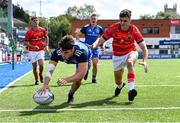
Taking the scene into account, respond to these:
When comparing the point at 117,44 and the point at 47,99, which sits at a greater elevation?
the point at 117,44

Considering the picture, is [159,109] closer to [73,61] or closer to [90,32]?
[73,61]

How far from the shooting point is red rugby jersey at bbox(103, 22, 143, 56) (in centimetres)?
1029

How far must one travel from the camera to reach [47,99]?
8.58 m

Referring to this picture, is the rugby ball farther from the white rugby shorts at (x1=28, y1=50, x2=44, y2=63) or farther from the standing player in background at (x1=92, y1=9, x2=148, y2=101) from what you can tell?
the white rugby shorts at (x1=28, y1=50, x2=44, y2=63)

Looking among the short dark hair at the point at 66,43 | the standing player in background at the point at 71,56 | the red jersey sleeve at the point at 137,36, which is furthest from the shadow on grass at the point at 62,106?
the red jersey sleeve at the point at 137,36

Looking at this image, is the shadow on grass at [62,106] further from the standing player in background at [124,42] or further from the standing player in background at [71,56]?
the standing player in background at [124,42]

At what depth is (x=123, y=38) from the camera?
34.0 ft

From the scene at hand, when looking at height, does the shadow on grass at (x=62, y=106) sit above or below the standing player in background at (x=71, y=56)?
below

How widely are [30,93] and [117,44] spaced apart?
99.0 inches

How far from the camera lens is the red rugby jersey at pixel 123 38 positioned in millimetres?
10289

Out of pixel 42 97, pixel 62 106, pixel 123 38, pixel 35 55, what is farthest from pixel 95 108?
pixel 35 55

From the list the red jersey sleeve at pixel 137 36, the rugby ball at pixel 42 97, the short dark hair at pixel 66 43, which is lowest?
the rugby ball at pixel 42 97

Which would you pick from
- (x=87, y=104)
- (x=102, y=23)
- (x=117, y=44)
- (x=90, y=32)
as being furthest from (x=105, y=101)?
(x=102, y=23)

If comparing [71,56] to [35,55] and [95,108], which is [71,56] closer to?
[95,108]
